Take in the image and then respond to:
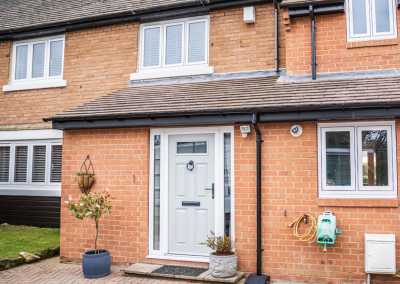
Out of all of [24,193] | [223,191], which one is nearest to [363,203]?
[223,191]

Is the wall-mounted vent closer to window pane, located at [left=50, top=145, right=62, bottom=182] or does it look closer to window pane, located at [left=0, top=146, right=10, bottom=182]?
window pane, located at [left=50, top=145, right=62, bottom=182]

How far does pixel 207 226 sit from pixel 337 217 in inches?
86.5

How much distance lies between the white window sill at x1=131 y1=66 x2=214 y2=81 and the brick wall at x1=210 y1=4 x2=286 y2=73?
0.21 m

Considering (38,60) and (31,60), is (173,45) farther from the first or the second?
(31,60)

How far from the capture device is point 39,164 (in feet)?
33.7

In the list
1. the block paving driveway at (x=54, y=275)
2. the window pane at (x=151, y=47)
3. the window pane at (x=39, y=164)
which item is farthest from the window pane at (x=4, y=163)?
the window pane at (x=151, y=47)

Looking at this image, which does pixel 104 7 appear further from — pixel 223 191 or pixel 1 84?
pixel 223 191

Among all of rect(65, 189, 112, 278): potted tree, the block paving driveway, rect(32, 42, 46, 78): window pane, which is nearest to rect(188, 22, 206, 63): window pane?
rect(65, 189, 112, 278): potted tree

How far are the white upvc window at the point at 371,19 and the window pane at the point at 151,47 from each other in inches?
164

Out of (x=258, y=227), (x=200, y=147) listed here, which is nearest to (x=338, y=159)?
(x=258, y=227)

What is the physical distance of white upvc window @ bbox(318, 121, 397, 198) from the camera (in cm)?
595

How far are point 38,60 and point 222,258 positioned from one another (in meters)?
7.46

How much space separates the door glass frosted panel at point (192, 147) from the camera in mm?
7000

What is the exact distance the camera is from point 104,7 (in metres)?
9.70
